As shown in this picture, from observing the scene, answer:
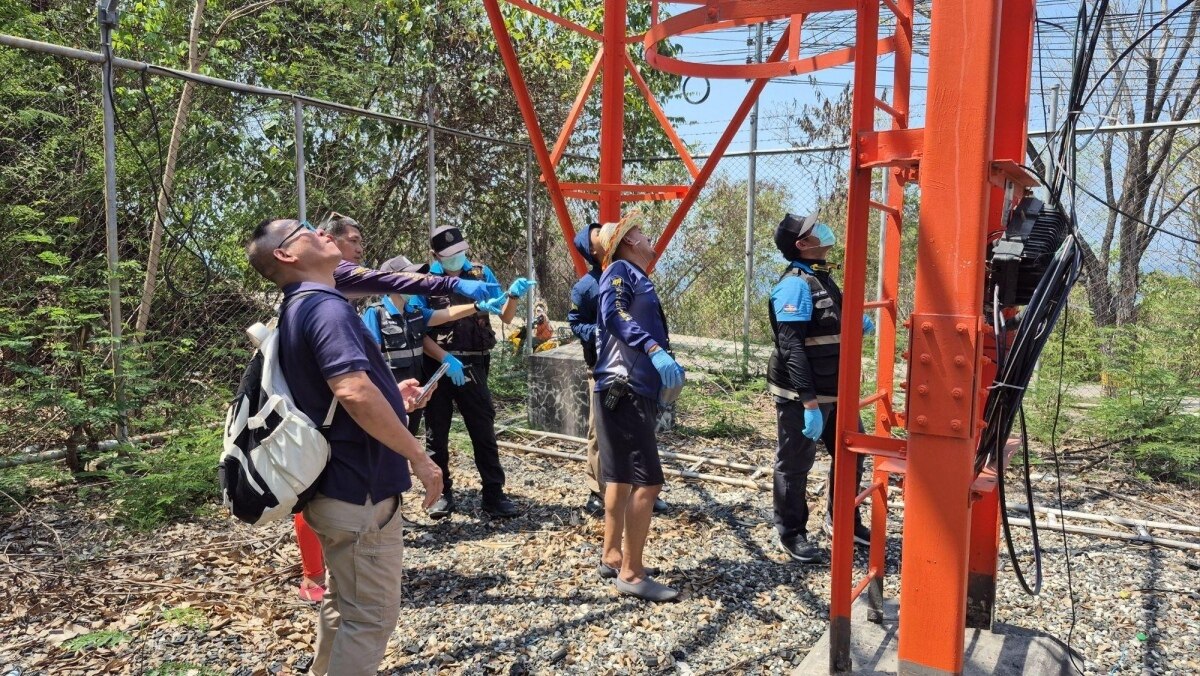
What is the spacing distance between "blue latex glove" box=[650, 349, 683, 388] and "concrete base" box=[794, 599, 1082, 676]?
Result: 1.32 m

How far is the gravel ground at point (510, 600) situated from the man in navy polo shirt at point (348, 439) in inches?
30.4

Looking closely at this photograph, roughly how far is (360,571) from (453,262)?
2704 mm

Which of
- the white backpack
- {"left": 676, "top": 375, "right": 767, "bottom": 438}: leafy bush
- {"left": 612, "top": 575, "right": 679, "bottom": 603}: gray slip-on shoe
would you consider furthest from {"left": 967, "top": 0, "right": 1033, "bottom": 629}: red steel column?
{"left": 676, "top": 375, "right": 767, "bottom": 438}: leafy bush

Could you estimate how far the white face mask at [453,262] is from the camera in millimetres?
4910

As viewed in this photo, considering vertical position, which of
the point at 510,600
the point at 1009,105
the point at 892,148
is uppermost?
the point at 1009,105

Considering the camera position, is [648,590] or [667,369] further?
[648,590]

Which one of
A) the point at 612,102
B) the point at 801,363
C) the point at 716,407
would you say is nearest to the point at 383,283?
the point at 801,363

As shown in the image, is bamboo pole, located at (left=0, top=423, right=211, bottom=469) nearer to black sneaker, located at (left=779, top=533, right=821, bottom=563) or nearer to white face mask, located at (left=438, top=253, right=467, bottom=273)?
white face mask, located at (left=438, top=253, right=467, bottom=273)

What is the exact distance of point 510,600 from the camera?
3.84 meters

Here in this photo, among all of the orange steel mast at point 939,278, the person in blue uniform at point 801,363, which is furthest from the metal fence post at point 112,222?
the person in blue uniform at point 801,363

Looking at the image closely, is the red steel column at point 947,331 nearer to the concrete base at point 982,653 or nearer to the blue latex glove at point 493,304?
the concrete base at point 982,653

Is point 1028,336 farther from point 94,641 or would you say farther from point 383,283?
point 94,641

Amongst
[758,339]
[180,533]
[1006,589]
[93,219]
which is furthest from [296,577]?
[758,339]

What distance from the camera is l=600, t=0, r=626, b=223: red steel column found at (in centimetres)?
502
